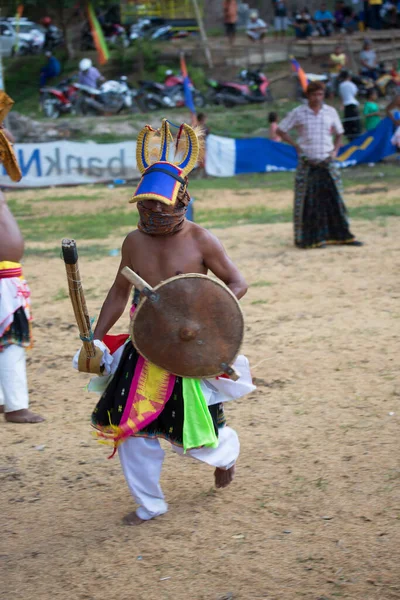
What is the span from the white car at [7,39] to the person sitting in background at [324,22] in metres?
11.6

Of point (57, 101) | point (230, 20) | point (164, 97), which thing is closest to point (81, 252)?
point (57, 101)

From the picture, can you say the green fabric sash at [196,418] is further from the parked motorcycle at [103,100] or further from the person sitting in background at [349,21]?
the person sitting in background at [349,21]

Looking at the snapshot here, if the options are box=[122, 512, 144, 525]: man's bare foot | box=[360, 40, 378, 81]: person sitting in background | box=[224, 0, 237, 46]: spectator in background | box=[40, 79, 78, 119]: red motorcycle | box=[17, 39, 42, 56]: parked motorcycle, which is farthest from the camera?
box=[17, 39, 42, 56]: parked motorcycle

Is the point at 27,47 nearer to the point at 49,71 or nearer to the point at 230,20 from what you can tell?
the point at 49,71

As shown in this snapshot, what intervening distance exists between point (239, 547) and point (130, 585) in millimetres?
537

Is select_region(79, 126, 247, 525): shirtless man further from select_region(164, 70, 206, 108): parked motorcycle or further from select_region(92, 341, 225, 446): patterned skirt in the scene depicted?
select_region(164, 70, 206, 108): parked motorcycle

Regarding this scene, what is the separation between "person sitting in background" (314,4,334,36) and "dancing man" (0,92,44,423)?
85.0 feet

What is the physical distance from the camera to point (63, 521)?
13.1ft

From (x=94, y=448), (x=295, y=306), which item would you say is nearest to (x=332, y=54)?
(x=295, y=306)

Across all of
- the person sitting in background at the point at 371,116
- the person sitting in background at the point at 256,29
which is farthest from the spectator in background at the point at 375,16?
the person sitting in background at the point at 371,116

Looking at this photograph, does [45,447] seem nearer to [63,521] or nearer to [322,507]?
[63,521]

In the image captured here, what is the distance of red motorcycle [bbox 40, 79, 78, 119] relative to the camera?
929 inches

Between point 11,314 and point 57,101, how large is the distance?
19659mm

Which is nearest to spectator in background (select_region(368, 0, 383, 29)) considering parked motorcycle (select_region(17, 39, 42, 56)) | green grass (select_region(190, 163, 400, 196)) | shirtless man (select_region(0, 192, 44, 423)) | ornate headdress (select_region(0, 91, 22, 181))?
parked motorcycle (select_region(17, 39, 42, 56))
